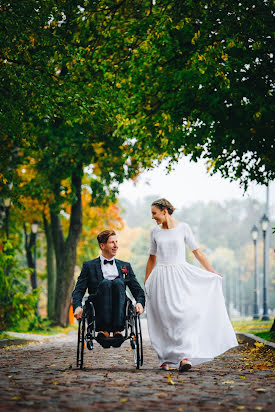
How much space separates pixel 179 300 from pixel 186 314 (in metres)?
0.20

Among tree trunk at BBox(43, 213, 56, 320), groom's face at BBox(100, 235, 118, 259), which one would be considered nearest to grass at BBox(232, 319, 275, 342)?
groom's face at BBox(100, 235, 118, 259)

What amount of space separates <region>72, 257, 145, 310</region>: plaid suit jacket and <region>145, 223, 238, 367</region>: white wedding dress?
22 centimetres

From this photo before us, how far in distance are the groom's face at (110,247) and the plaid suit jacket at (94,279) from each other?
0.47 feet

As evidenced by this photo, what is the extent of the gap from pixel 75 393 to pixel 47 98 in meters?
7.72

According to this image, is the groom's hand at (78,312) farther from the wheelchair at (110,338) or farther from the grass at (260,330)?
the grass at (260,330)

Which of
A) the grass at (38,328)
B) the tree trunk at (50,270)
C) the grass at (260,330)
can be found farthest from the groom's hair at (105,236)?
the tree trunk at (50,270)

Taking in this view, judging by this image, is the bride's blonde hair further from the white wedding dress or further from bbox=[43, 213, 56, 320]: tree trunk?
bbox=[43, 213, 56, 320]: tree trunk

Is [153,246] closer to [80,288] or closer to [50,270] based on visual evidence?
[80,288]

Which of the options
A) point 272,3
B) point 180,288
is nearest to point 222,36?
point 272,3

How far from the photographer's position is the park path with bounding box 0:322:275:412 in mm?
5059

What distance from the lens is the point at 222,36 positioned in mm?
13016

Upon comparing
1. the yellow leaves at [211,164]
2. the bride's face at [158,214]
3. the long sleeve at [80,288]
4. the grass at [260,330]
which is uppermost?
the yellow leaves at [211,164]

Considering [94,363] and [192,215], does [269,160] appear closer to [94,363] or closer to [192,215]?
[94,363]

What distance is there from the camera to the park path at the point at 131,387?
5059mm
